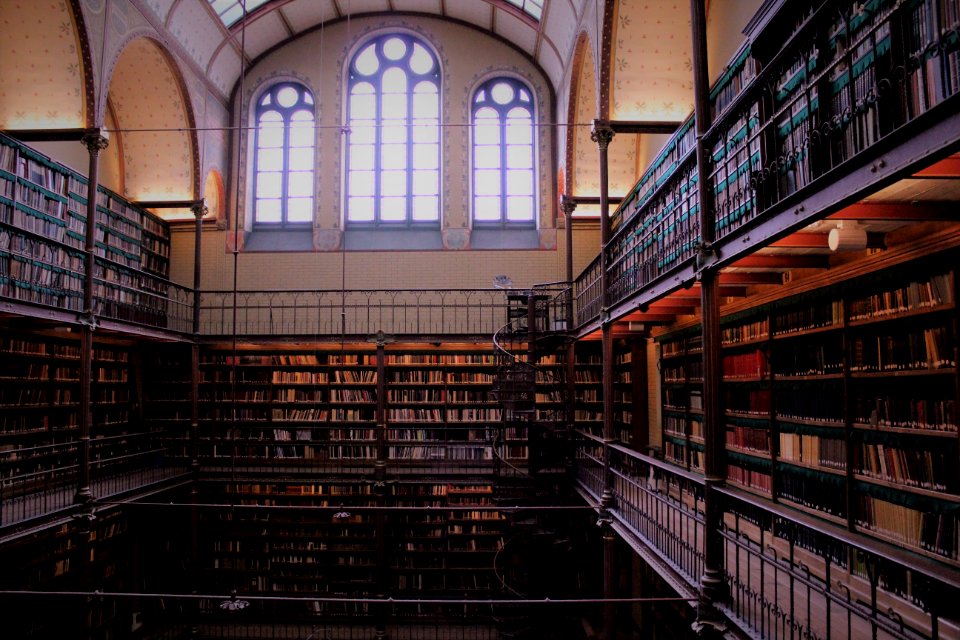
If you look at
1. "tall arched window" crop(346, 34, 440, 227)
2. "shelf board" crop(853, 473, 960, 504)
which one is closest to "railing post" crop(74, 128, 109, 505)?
"tall arched window" crop(346, 34, 440, 227)

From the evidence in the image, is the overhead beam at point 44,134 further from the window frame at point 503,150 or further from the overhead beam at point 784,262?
the overhead beam at point 784,262

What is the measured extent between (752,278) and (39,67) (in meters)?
8.71

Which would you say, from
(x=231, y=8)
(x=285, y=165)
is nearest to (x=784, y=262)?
(x=285, y=165)

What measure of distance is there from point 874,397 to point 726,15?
4.83m

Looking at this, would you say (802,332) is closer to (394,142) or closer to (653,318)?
(653,318)

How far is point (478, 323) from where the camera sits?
12.0 m

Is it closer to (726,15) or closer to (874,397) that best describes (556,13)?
(726,15)

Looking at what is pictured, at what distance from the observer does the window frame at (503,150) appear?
12547 mm

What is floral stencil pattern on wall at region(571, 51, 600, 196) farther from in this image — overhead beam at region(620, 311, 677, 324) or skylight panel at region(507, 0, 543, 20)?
overhead beam at region(620, 311, 677, 324)

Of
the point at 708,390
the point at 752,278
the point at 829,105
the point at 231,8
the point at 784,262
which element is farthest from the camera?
the point at 231,8

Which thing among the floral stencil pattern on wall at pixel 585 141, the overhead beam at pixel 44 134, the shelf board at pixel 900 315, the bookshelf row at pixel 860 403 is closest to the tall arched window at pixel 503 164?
the floral stencil pattern on wall at pixel 585 141

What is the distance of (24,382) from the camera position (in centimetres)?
835

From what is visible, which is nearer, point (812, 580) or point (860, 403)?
point (860, 403)

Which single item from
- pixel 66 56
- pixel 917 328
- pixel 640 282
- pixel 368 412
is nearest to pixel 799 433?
pixel 917 328
